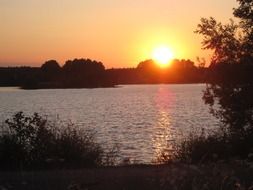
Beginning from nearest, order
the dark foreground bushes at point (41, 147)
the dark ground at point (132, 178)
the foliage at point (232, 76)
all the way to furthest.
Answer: the dark ground at point (132, 178) → the dark foreground bushes at point (41, 147) → the foliage at point (232, 76)

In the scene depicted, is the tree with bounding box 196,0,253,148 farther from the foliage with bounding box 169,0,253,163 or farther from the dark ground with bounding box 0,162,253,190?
the dark ground with bounding box 0,162,253,190

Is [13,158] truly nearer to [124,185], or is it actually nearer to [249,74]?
[124,185]

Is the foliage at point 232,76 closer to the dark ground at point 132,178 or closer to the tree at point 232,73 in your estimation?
the tree at point 232,73

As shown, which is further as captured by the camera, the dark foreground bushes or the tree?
the tree

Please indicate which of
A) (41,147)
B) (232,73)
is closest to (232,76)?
(232,73)

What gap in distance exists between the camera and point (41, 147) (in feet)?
48.0

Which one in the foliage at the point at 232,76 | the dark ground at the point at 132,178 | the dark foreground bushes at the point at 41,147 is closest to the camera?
the dark ground at the point at 132,178

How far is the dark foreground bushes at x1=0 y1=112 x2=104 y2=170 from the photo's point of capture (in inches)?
552

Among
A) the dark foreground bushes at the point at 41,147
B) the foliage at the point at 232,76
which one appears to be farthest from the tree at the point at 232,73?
the dark foreground bushes at the point at 41,147

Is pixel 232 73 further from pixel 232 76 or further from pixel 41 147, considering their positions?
pixel 41 147

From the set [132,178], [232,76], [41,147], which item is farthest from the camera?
[232,76]

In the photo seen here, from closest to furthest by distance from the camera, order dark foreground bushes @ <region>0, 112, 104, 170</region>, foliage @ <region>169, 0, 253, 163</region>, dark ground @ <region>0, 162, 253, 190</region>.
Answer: dark ground @ <region>0, 162, 253, 190</region> → dark foreground bushes @ <region>0, 112, 104, 170</region> → foliage @ <region>169, 0, 253, 163</region>

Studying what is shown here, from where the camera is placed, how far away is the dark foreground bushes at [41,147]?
14.0m

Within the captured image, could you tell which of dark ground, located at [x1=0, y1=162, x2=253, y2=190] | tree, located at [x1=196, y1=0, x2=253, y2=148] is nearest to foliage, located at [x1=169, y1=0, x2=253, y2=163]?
tree, located at [x1=196, y1=0, x2=253, y2=148]
